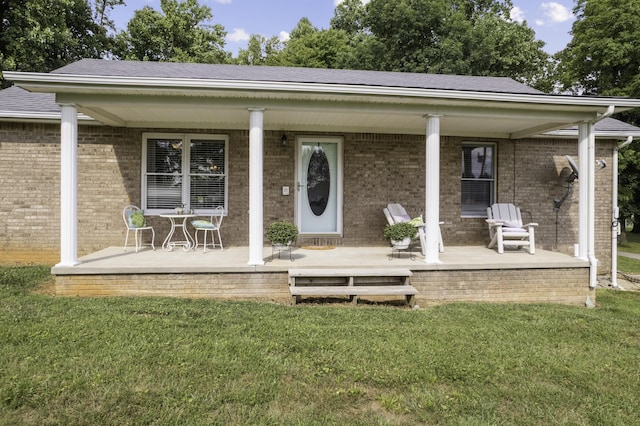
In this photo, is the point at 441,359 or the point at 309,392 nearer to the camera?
the point at 309,392

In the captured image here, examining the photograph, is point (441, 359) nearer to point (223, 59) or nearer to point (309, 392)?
point (309, 392)

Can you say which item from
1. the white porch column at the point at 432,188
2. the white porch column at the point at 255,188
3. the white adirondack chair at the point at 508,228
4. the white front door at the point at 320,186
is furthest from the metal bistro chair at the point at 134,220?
the white adirondack chair at the point at 508,228

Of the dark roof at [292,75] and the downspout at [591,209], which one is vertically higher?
the dark roof at [292,75]

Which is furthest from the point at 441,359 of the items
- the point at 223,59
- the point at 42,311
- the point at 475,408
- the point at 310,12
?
the point at 310,12

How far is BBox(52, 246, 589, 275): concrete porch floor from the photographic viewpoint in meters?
5.37

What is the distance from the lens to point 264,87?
17.5 feet

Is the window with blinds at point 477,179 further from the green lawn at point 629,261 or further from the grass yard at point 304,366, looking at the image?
the green lawn at point 629,261

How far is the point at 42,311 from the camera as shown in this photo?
440 centimetres

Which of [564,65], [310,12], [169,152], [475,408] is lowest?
[475,408]

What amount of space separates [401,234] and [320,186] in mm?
2479

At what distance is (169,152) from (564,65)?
18.9 metres

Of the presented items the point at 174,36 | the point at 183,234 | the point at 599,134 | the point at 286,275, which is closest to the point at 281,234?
the point at 286,275

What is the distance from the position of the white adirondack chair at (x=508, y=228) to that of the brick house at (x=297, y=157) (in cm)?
48

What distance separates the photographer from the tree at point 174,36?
67.1ft
